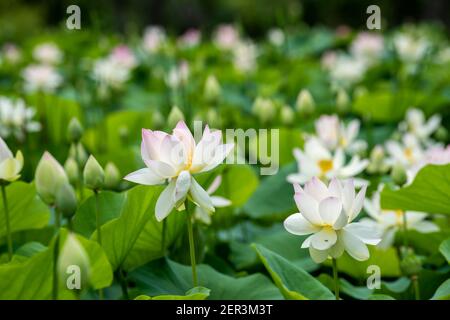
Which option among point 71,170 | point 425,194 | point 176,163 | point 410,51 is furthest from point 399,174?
point 410,51

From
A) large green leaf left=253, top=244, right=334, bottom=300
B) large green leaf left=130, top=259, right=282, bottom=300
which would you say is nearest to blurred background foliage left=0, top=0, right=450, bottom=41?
large green leaf left=130, top=259, right=282, bottom=300

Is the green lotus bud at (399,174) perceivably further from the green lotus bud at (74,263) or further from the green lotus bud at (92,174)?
the green lotus bud at (74,263)

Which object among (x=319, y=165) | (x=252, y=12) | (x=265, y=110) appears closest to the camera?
(x=319, y=165)

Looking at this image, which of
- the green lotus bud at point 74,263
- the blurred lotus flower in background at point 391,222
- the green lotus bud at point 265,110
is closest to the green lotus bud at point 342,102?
the green lotus bud at point 265,110

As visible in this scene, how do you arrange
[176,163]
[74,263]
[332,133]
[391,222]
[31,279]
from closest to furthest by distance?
[74,263]
[31,279]
[176,163]
[391,222]
[332,133]

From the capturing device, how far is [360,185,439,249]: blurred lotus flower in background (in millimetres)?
1540

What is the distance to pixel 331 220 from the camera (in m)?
1.07

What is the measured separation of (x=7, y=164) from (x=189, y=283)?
349mm

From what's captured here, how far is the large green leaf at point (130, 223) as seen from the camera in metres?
1.16

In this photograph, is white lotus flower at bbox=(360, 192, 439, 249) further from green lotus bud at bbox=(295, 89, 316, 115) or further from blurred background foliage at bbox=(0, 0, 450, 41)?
blurred background foliage at bbox=(0, 0, 450, 41)

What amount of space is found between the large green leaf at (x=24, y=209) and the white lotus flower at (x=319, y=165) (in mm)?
564

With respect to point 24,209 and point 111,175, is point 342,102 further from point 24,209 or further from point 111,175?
point 24,209

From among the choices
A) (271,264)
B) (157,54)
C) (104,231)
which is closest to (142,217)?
(104,231)
